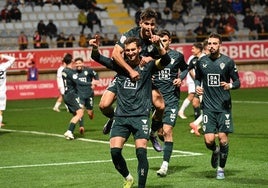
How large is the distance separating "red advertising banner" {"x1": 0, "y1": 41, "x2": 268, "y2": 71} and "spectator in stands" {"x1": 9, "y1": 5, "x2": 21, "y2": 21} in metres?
3.11

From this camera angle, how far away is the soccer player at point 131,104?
12.4 m

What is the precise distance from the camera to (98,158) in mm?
17375

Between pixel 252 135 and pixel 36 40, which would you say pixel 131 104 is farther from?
pixel 36 40

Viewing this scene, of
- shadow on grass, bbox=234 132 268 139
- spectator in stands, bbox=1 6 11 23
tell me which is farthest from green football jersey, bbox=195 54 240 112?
spectator in stands, bbox=1 6 11 23

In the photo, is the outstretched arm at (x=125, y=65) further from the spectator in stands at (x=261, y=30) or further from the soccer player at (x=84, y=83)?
the spectator in stands at (x=261, y=30)

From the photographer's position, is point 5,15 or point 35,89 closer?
point 35,89

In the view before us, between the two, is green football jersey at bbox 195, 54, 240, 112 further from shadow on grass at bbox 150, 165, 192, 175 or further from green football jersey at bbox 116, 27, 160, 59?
green football jersey at bbox 116, 27, 160, 59

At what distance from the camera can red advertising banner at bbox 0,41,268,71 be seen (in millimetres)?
41500

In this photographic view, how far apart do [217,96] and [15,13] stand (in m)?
30.7

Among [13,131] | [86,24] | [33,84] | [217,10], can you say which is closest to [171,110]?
[13,131]

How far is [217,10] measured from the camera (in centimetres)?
4781

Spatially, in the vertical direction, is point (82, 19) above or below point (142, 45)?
above

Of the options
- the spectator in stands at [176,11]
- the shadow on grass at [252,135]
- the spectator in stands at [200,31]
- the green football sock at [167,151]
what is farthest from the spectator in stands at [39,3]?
the green football sock at [167,151]


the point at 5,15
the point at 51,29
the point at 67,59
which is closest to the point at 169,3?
the point at 51,29
